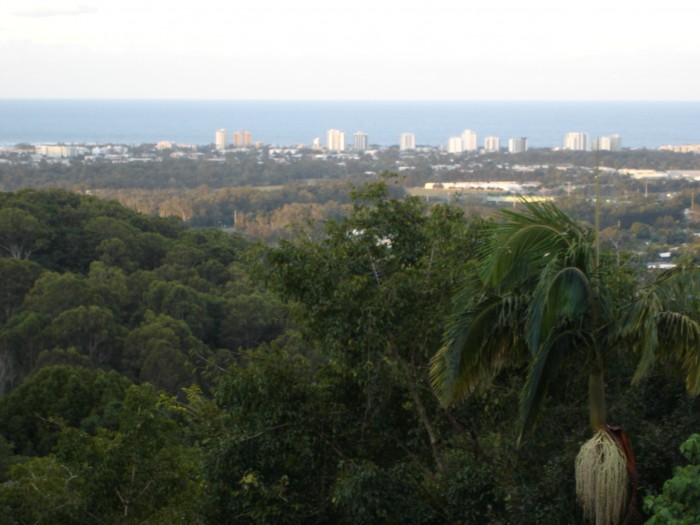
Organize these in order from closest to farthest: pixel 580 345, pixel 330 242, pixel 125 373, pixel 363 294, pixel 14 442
Result: pixel 580 345, pixel 363 294, pixel 330 242, pixel 14 442, pixel 125 373

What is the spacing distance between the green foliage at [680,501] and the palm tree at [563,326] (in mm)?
361

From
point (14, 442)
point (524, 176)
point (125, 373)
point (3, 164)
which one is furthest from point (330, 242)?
point (3, 164)

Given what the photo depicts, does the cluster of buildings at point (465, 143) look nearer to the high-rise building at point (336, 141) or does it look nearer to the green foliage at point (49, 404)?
the high-rise building at point (336, 141)

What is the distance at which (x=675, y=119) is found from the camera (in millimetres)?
140125

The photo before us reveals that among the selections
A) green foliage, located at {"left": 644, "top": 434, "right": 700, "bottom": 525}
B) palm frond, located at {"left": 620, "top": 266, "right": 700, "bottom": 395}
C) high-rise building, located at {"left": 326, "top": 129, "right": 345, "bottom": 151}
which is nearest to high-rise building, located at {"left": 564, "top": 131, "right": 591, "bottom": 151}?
high-rise building, located at {"left": 326, "top": 129, "right": 345, "bottom": 151}

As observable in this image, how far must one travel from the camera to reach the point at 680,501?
4.29 meters

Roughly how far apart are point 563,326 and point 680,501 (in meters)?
1.10

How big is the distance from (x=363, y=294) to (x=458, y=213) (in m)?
1.04

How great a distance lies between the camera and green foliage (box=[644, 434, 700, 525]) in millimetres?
4184

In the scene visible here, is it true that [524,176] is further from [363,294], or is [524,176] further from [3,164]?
[363,294]

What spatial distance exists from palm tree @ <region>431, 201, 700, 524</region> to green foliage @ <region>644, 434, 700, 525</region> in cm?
36

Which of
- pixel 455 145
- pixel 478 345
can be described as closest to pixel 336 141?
pixel 455 145

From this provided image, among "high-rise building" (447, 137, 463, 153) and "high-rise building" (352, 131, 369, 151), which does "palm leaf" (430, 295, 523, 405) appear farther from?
"high-rise building" (352, 131, 369, 151)

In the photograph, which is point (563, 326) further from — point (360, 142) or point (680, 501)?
point (360, 142)
